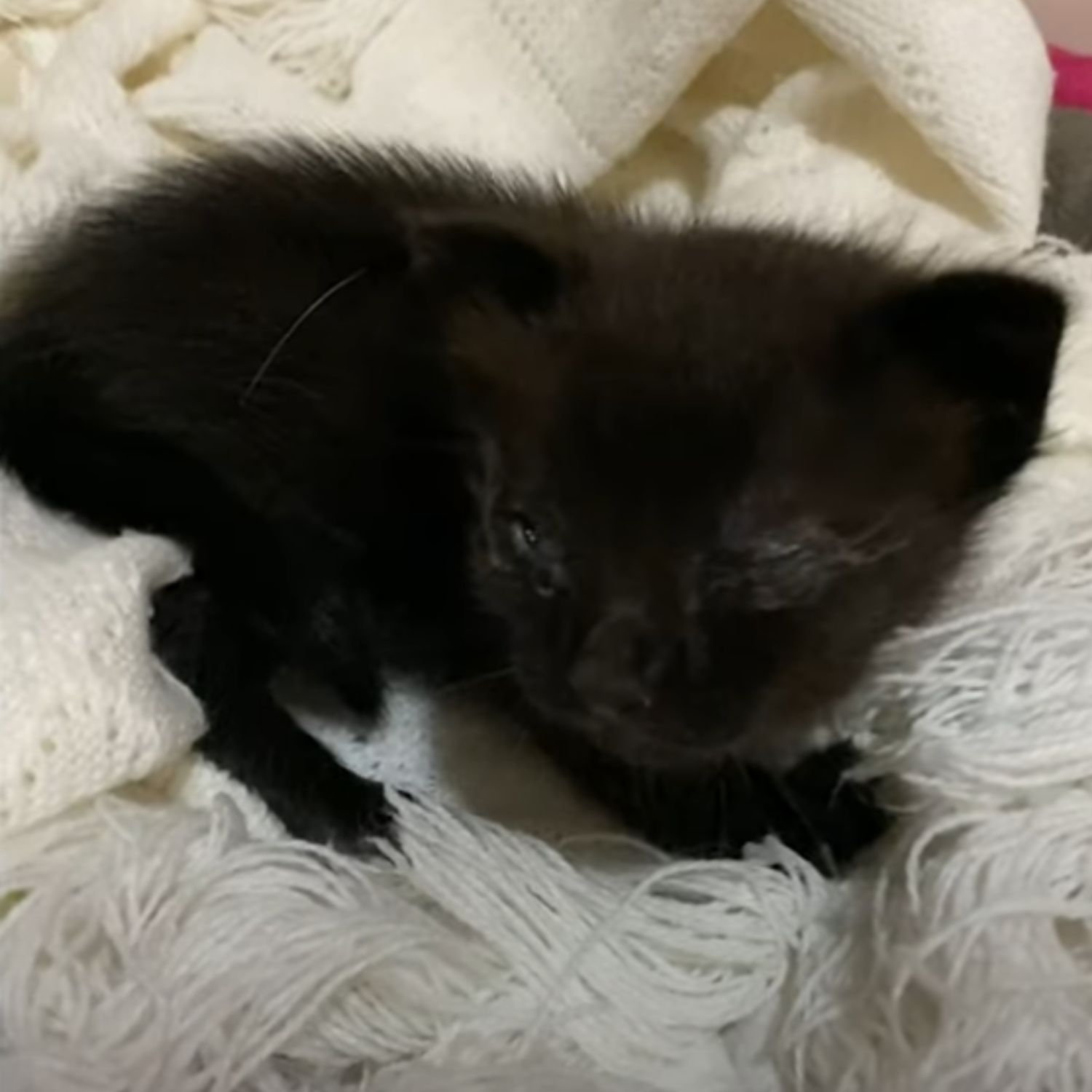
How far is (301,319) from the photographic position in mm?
1186

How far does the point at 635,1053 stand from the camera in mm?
1050

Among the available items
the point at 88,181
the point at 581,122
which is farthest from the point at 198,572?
the point at 581,122

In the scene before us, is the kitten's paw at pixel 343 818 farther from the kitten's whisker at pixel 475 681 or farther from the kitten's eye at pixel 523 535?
the kitten's eye at pixel 523 535

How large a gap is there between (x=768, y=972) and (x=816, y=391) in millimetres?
293

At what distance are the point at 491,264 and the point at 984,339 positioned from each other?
0.23 metres

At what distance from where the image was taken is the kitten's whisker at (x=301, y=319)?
118cm

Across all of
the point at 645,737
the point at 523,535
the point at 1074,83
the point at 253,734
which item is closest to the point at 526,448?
the point at 523,535

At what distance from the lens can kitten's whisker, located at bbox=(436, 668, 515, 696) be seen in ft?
3.88

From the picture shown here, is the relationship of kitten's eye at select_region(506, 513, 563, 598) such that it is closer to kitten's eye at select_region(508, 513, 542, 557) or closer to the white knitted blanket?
kitten's eye at select_region(508, 513, 542, 557)

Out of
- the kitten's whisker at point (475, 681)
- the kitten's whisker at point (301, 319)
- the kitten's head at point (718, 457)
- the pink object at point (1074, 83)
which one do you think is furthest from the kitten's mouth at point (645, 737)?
the pink object at point (1074, 83)

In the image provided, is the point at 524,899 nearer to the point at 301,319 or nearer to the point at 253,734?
the point at 253,734

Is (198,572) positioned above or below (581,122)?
below

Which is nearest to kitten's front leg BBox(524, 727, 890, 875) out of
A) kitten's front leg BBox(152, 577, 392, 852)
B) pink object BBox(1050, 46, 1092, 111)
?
kitten's front leg BBox(152, 577, 392, 852)

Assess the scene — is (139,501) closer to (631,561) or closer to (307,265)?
(307,265)
